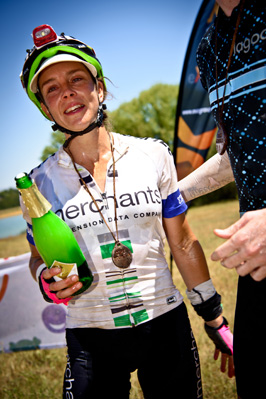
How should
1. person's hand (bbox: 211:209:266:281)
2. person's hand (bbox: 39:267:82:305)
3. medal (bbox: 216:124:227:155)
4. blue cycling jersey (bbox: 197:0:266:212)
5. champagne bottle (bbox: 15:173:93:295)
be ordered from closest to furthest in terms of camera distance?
1. person's hand (bbox: 211:209:266:281)
2. blue cycling jersey (bbox: 197:0:266:212)
3. medal (bbox: 216:124:227:155)
4. person's hand (bbox: 39:267:82:305)
5. champagne bottle (bbox: 15:173:93:295)

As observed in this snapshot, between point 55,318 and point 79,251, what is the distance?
110 inches

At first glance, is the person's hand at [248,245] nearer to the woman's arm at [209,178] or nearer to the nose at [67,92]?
the woman's arm at [209,178]

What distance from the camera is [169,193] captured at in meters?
1.95

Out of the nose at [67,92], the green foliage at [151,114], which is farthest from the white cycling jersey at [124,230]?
the green foliage at [151,114]

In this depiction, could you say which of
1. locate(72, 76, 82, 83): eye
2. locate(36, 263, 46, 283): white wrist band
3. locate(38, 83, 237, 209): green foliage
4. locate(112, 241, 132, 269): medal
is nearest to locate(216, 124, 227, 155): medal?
locate(112, 241, 132, 269): medal

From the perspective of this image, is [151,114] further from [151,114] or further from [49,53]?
[49,53]

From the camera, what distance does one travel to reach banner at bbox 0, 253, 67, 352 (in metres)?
4.15

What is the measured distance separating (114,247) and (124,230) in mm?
123

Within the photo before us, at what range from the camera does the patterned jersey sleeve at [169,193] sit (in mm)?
1945

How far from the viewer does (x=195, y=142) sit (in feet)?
18.1

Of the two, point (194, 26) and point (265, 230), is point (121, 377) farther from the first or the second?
point (194, 26)

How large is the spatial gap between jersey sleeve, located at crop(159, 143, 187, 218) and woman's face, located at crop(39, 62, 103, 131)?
2.01 ft

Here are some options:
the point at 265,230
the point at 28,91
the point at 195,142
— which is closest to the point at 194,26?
the point at 195,142

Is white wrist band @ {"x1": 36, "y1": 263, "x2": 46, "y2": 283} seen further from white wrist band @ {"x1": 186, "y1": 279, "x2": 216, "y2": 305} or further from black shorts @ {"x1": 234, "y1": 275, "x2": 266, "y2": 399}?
black shorts @ {"x1": 234, "y1": 275, "x2": 266, "y2": 399}
